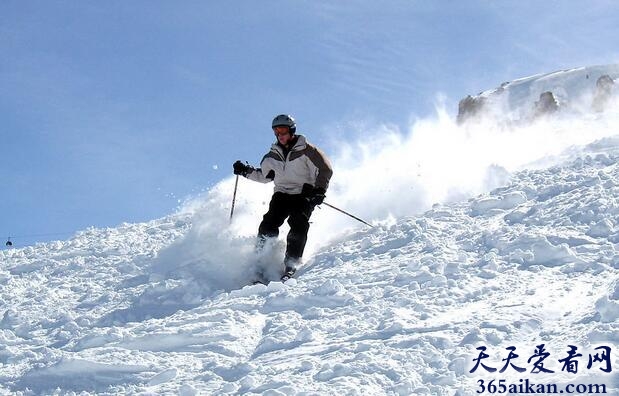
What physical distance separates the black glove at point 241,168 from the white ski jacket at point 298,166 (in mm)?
474

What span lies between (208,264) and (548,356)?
5194mm

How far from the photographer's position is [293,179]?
381 inches

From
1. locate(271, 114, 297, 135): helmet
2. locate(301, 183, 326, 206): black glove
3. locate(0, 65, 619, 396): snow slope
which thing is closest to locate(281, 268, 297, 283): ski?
locate(0, 65, 619, 396): snow slope

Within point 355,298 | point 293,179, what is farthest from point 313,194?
point 355,298

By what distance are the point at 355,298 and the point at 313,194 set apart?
2.55m

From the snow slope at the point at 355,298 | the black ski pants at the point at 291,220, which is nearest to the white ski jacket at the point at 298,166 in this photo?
the black ski pants at the point at 291,220

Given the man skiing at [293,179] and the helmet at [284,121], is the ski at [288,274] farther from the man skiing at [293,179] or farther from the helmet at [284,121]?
the helmet at [284,121]

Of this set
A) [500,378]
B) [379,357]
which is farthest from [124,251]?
[500,378]

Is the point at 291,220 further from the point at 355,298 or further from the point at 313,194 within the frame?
the point at 355,298

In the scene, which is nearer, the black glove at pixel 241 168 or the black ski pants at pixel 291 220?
the black ski pants at pixel 291 220

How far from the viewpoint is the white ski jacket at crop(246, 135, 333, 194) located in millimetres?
9602

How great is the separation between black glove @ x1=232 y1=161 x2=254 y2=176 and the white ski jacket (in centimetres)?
47

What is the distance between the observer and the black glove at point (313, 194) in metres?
9.48

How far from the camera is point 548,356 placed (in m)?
5.38
